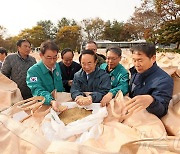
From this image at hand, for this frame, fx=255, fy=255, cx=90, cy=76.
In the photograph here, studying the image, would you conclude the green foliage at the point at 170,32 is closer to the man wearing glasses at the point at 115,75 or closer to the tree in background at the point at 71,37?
the tree in background at the point at 71,37

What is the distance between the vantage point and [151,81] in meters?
1.67

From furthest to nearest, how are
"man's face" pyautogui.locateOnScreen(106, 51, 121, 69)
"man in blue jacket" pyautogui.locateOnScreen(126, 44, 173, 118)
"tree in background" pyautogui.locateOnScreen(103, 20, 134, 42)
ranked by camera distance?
"tree in background" pyautogui.locateOnScreen(103, 20, 134, 42) → "man's face" pyautogui.locateOnScreen(106, 51, 121, 69) → "man in blue jacket" pyautogui.locateOnScreen(126, 44, 173, 118)

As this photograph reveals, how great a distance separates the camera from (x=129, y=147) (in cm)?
103

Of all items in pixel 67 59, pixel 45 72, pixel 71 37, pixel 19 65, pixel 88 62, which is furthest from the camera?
pixel 71 37

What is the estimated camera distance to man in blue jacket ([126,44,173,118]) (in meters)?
1.55

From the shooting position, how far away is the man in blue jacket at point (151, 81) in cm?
155

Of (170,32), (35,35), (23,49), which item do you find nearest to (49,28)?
(35,35)

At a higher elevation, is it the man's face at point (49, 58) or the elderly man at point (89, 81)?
the man's face at point (49, 58)

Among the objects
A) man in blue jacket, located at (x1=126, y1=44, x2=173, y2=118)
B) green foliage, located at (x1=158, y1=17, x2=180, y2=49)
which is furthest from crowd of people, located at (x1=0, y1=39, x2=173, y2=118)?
green foliage, located at (x1=158, y1=17, x2=180, y2=49)

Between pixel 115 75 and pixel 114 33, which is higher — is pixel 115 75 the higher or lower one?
the lower one

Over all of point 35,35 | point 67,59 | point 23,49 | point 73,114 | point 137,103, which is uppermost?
point 35,35

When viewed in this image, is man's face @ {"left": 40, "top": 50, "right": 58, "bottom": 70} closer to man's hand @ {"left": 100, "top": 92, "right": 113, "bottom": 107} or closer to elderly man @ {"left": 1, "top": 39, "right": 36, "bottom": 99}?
man's hand @ {"left": 100, "top": 92, "right": 113, "bottom": 107}

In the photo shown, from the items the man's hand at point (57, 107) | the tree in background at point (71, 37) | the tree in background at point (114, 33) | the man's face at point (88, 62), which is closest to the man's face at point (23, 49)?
the man's face at point (88, 62)

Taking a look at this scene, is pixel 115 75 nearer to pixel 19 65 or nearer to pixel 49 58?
pixel 49 58
